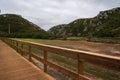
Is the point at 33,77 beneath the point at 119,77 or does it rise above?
above

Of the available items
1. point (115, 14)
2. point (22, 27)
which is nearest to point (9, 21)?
point (22, 27)

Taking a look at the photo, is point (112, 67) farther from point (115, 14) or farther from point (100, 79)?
point (115, 14)

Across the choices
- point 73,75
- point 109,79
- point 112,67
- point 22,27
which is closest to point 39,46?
point 73,75

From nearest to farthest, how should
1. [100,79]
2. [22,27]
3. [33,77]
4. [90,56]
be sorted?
[90,56] < [33,77] < [100,79] < [22,27]

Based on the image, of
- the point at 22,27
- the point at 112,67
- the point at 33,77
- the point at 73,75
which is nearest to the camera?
the point at 112,67

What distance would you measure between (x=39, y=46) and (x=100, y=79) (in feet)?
13.5

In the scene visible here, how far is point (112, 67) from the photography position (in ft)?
9.45

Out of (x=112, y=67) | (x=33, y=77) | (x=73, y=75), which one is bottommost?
(x=33, y=77)

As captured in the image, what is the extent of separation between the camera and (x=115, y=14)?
147625 mm

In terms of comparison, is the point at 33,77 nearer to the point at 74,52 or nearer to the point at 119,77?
the point at 74,52

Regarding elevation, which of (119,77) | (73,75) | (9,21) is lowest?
(119,77)

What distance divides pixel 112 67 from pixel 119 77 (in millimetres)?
7611

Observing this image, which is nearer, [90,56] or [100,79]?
[90,56]

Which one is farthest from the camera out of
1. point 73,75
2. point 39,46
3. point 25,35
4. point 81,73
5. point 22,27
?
point 22,27
